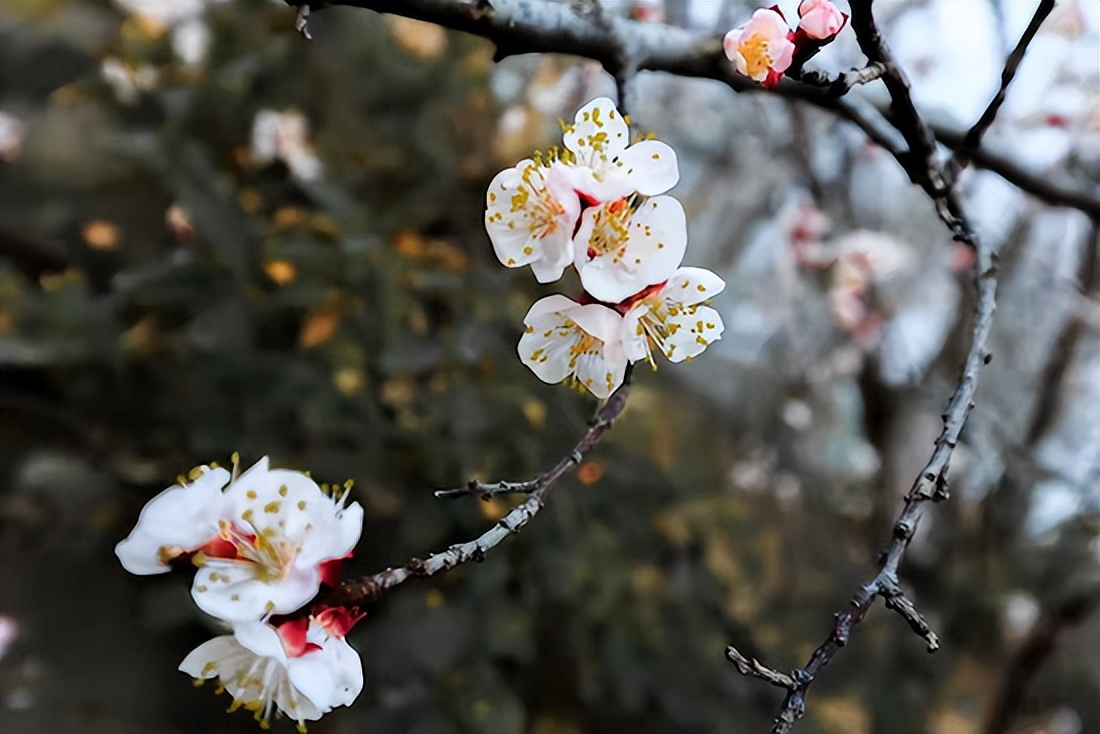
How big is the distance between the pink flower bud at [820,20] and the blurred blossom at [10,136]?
69cm

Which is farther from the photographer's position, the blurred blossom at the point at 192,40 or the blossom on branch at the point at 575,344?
the blurred blossom at the point at 192,40

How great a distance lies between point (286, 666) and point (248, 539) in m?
0.04

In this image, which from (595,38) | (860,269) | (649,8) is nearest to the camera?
(595,38)

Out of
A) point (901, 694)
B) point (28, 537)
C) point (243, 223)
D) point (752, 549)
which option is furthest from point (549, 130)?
point (901, 694)

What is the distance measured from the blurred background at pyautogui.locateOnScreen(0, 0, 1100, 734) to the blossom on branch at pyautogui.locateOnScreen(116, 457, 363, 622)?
1.03 ft

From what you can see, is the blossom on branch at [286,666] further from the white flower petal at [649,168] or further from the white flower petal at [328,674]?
the white flower petal at [649,168]

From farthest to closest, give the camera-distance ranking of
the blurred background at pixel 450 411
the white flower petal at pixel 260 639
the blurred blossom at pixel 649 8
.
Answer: the blurred blossom at pixel 649 8 → the blurred background at pixel 450 411 → the white flower petal at pixel 260 639

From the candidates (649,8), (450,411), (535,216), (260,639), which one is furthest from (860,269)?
(260,639)

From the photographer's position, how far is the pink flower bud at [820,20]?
0.24 metres

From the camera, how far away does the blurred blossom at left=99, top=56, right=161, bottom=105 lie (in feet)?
2.17

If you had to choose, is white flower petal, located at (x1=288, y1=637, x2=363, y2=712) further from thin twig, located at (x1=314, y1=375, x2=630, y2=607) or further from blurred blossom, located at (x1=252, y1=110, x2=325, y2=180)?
blurred blossom, located at (x1=252, y1=110, x2=325, y2=180)

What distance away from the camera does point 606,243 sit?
247 mm

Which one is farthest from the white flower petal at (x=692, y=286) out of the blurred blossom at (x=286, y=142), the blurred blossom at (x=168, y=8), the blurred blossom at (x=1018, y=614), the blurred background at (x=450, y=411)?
the blurred blossom at (x=1018, y=614)

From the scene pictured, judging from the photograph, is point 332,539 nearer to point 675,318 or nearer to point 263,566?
point 263,566
